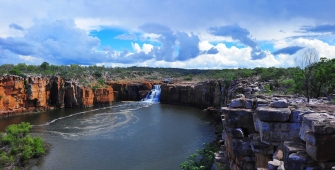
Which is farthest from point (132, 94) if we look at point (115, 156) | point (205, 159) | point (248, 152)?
point (248, 152)

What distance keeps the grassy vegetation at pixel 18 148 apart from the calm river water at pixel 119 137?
1.53 m

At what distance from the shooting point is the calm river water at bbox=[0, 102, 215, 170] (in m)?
26.9

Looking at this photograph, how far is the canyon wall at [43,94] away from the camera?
5228cm

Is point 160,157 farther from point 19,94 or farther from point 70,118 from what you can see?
point 19,94

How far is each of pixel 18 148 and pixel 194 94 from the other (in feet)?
156

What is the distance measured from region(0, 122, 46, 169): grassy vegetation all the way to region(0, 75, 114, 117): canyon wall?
2718 cm

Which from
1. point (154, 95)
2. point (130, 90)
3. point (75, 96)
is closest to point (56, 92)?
point (75, 96)

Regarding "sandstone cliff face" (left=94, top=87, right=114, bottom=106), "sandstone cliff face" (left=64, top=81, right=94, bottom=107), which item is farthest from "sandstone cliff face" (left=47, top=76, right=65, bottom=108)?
"sandstone cliff face" (left=94, top=87, right=114, bottom=106)

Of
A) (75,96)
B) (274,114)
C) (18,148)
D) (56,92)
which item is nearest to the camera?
(274,114)

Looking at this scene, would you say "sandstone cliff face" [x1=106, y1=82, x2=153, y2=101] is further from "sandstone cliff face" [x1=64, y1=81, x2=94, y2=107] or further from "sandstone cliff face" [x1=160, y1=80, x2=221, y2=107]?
"sandstone cliff face" [x1=64, y1=81, x2=94, y2=107]

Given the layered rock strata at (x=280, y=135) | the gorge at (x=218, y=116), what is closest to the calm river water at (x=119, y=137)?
the gorge at (x=218, y=116)

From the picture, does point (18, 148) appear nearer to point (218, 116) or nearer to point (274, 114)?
point (274, 114)

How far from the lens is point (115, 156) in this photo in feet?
93.6

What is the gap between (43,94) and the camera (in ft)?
195
